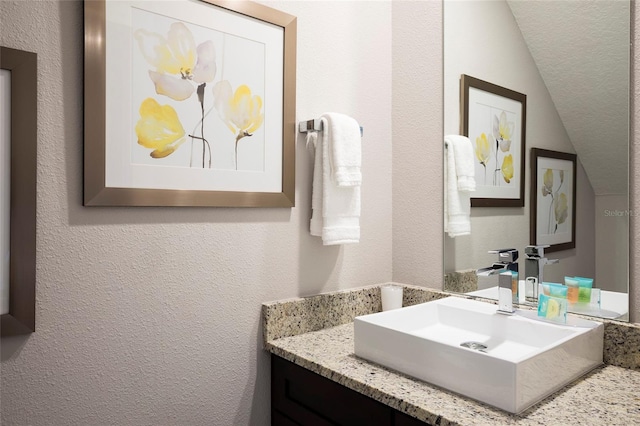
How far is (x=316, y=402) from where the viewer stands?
1.30 meters

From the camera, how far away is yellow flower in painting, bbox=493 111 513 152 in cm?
149

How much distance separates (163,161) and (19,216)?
0.36 m

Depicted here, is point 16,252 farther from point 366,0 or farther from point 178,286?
point 366,0

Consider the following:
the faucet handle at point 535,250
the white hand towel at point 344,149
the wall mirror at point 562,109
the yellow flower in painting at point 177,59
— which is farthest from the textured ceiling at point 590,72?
the yellow flower in painting at point 177,59

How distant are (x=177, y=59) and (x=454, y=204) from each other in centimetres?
103

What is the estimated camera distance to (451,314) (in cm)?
148

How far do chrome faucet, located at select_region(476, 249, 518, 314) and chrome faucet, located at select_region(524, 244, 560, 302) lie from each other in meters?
0.04

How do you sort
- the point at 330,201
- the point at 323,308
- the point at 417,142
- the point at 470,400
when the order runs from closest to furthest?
the point at 470,400
the point at 330,201
the point at 323,308
the point at 417,142

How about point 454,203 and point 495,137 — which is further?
point 454,203

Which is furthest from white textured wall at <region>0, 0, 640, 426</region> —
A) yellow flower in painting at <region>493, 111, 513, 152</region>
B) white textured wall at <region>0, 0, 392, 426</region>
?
yellow flower in painting at <region>493, 111, 513, 152</region>

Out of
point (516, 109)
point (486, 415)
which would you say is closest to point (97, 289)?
point (486, 415)

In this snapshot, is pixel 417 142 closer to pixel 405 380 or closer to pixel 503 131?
pixel 503 131

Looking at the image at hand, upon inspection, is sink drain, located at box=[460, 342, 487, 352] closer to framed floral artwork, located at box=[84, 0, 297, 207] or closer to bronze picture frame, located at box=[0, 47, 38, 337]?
framed floral artwork, located at box=[84, 0, 297, 207]

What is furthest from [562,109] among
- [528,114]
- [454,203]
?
[454,203]
